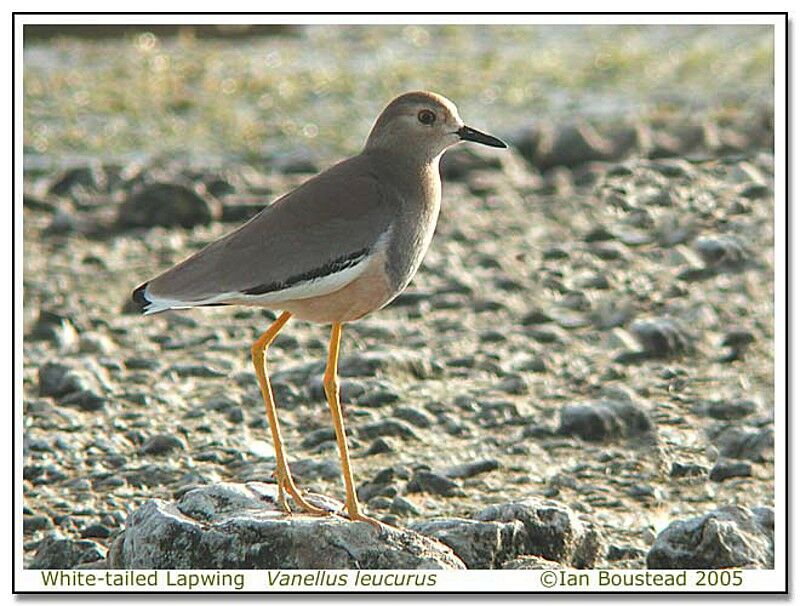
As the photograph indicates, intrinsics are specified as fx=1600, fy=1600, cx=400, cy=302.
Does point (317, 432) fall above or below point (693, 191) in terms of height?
below

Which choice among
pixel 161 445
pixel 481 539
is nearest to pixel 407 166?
pixel 481 539

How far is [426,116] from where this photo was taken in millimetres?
5992

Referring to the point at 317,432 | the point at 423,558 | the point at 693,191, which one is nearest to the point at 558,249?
the point at 693,191

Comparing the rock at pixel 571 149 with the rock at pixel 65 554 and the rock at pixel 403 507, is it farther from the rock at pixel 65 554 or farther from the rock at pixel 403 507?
the rock at pixel 65 554

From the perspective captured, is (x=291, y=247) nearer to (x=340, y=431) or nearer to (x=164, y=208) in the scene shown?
(x=340, y=431)

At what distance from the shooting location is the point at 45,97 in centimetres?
1300

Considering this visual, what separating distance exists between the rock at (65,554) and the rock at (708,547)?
7.02 feet

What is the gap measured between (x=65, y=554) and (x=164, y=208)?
487 centimetres

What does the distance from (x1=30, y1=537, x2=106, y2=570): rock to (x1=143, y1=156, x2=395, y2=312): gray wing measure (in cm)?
122

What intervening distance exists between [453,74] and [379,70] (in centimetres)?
65

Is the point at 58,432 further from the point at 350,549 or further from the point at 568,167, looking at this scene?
the point at 568,167
